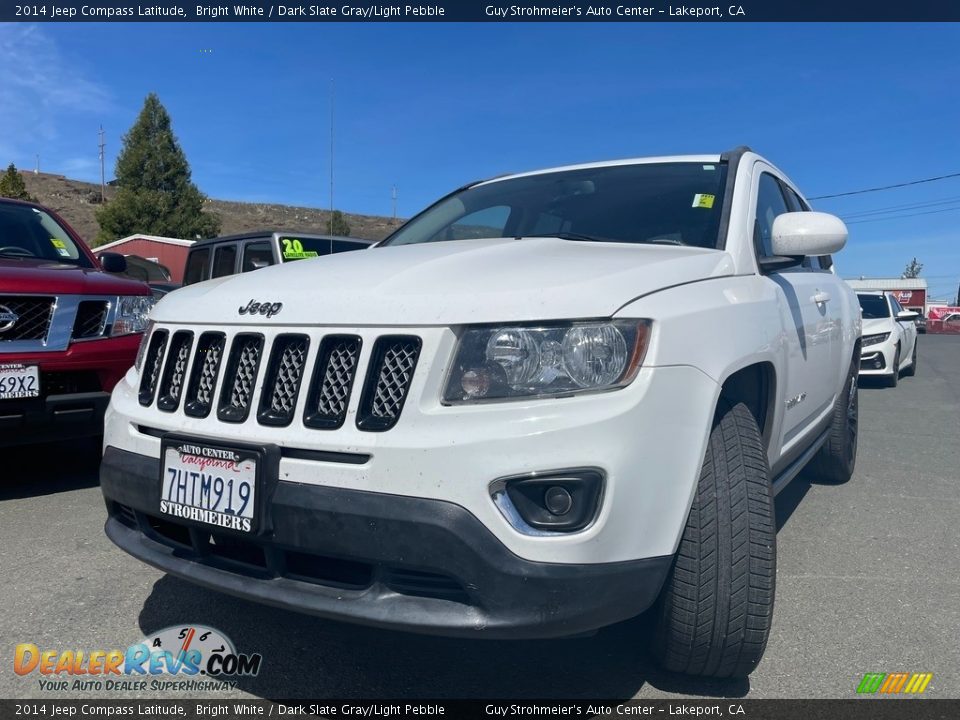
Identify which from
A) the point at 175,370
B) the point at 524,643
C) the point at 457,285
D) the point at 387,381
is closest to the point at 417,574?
the point at 387,381

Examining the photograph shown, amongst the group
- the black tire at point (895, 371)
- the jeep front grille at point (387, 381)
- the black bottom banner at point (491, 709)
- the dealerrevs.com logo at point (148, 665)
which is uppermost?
the jeep front grille at point (387, 381)

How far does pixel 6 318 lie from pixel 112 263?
1.12 m

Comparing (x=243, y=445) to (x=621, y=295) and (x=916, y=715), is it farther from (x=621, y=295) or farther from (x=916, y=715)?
(x=916, y=715)

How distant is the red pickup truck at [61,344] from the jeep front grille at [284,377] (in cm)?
186

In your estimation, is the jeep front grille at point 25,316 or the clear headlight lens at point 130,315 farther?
the clear headlight lens at point 130,315

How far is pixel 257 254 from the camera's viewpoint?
8.80 metres

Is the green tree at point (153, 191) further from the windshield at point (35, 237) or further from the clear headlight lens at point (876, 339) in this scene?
the windshield at point (35, 237)

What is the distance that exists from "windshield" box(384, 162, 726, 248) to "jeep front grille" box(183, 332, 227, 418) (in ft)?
4.24

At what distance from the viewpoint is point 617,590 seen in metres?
1.81

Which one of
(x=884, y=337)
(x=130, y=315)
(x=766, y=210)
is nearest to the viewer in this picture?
(x=766, y=210)

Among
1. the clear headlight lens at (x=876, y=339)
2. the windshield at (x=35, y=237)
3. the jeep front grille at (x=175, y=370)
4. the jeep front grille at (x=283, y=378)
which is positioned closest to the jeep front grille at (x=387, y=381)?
the jeep front grille at (x=283, y=378)

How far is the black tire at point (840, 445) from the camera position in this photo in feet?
14.4

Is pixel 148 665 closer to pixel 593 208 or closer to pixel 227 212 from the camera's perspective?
pixel 593 208

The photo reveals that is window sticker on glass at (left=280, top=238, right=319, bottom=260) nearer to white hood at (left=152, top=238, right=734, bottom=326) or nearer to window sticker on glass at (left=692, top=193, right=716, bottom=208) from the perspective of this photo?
white hood at (left=152, top=238, right=734, bottom=326)
